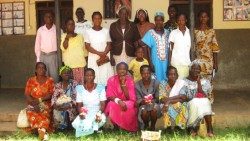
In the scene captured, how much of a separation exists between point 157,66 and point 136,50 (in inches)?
16.8

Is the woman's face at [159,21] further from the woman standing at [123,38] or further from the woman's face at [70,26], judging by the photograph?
the woman's face at [70,26]

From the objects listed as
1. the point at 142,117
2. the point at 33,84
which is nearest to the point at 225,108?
the point at 142,117

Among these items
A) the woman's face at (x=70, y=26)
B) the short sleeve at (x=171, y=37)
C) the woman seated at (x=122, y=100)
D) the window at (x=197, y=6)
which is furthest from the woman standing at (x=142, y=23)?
the window at (x=197, y=6)

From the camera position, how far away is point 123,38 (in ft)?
24.8

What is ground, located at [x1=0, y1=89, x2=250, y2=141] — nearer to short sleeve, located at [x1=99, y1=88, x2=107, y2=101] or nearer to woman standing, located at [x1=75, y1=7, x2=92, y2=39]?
short sleeve, located at [x1=99, y1=88, x2=107, y2=101]

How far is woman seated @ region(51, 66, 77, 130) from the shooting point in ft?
23.7

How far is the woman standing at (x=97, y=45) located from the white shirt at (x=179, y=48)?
3.35ft

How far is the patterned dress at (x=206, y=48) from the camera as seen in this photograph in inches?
305

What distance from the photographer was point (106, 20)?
408 inches

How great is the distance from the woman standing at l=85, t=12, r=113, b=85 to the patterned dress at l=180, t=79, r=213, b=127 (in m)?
1.34

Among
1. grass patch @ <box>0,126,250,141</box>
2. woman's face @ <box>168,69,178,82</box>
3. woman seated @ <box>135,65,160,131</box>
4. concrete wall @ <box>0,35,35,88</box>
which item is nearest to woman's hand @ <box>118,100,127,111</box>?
woman seated @ <box>135,65,160,131</box>

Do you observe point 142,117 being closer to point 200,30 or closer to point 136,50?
point 136,50

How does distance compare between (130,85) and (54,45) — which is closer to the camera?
(130,85)

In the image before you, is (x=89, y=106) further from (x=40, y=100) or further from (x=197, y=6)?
(x=197, y=6)
